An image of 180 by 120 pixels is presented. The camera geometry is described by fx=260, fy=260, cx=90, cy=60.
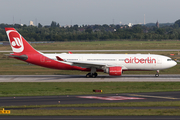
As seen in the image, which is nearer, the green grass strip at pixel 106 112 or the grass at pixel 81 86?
the green grass strip at pixel 106 112

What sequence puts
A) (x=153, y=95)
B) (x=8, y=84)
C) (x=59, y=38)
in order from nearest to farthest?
(x=153, y=95)
(x=8, y=84)
(x=59, y=38)

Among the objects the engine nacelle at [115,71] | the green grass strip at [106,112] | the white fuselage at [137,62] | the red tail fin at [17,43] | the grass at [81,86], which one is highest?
the red tail fin at [17,43]

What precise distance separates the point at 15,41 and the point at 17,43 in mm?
457

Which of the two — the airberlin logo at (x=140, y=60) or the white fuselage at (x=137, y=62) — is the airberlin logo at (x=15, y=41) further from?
the airberlin logo at (x=140, y=60)

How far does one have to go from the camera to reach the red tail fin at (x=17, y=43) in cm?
4281

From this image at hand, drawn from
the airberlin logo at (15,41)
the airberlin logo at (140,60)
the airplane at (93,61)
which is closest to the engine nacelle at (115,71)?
the airplane at (93,61)

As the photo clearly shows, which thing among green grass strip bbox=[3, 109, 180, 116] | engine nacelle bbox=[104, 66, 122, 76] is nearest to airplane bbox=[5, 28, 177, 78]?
engine nacelle bbox=[104, 66, 122, 76]

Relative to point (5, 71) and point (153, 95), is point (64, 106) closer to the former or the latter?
point (153, 95)

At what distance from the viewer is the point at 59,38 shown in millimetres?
176375

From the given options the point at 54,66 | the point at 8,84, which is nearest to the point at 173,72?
the point at 54,66

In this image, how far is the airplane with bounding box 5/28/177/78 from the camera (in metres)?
41.9

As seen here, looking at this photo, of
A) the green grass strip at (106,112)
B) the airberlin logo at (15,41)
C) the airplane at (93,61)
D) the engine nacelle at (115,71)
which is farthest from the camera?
the airberlin logo at (15,41)

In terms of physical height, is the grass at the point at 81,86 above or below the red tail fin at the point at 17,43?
below

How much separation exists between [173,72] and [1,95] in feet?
103
